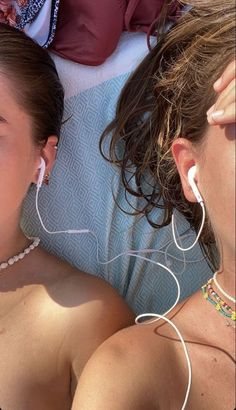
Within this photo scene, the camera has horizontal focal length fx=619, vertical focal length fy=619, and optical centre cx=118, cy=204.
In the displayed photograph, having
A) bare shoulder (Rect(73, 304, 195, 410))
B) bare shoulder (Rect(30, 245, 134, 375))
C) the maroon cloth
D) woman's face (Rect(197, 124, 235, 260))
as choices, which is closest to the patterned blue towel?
the maroon cloth

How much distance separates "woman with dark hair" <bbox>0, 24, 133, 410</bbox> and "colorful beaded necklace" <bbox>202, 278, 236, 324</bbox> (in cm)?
28

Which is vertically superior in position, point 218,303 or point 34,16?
point 34,16

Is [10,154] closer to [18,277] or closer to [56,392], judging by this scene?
[18,277]

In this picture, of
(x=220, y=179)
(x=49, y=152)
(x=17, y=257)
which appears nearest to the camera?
(x=220, y=179)

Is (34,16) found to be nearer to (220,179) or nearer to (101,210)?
(101,210)

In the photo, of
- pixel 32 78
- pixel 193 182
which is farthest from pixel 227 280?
pixel 32 78

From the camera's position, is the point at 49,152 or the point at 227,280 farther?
the point at 49,152

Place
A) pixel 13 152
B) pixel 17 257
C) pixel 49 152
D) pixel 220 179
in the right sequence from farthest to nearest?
pixel 17 257, pixel 49 152, pixel 13 152, pixel 220 179

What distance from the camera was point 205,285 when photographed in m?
1.33

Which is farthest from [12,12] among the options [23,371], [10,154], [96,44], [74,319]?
[23,371]

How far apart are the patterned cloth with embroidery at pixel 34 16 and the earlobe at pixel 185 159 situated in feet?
1.59

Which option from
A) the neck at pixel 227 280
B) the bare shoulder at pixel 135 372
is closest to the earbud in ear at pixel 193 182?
the neck at pixel 227 280

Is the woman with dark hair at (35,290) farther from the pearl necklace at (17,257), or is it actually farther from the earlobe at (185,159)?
the earlobe at (185,159)

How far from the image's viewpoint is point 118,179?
5.27 feet
